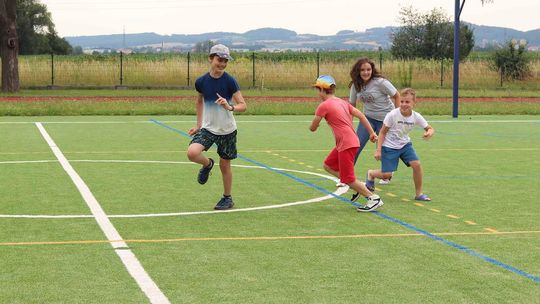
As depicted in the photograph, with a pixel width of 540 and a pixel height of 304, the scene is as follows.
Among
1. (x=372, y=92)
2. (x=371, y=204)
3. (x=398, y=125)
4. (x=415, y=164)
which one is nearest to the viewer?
(x=371, y=204)

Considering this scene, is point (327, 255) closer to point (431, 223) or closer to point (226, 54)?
point (431, 223)

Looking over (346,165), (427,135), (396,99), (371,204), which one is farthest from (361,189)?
(396,99)

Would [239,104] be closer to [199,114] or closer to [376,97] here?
[199,114]

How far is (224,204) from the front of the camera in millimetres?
11836

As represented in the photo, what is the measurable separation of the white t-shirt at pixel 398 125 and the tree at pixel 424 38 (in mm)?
55464

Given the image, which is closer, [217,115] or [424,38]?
[217,115]

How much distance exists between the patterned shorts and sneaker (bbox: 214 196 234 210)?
19.6 inches

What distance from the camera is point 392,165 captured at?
509 inches

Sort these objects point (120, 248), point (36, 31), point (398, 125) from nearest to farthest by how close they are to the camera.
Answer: point (120, 248), point (398, 125), point (36, 31)

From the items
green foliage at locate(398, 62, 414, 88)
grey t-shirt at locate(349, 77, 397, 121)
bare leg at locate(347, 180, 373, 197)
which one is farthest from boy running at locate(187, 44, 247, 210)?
green foliage at locate(398, 62, 414, 88)

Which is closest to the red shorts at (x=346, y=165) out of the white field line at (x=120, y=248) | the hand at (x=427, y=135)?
the hand at (x=427, y=135)

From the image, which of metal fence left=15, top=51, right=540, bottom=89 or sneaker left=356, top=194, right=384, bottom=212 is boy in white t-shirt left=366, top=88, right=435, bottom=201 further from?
metal fence left=15, top=51, right=540, bottom=89

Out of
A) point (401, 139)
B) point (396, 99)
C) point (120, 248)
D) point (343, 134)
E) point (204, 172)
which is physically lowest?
point (120, 248)

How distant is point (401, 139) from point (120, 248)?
4.88m
